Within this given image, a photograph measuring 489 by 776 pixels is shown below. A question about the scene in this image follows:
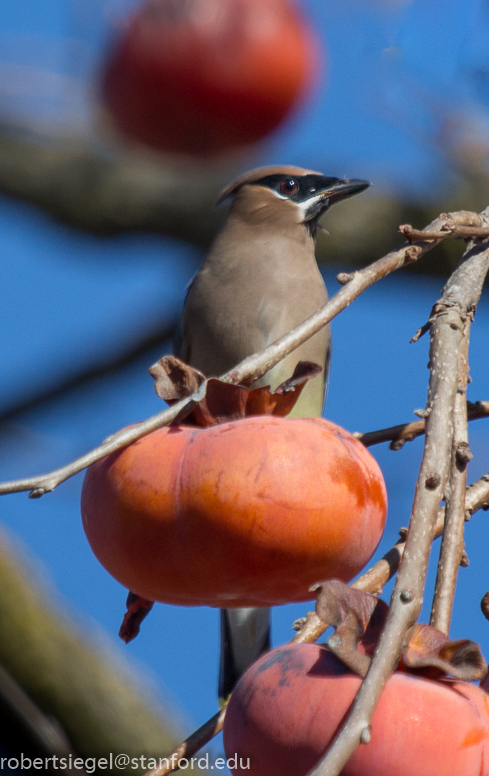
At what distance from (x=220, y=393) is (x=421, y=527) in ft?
1.36

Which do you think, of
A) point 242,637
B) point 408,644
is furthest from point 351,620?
point 242,637

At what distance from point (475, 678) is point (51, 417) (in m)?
4.33

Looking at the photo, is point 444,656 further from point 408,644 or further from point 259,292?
point 259,292

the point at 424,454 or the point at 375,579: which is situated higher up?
the point at 424,454

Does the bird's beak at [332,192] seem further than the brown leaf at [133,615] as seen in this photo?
Yes

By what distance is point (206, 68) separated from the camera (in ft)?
14.8

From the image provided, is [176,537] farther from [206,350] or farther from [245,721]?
[206,350]

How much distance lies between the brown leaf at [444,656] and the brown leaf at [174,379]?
49 cm

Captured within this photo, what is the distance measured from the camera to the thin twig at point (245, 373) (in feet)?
3.67

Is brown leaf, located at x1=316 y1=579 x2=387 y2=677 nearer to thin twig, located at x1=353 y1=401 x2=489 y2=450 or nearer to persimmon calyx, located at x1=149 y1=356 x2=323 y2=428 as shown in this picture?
persimmon calyx, located at x1=149 y1=356 x2=323 y2=428

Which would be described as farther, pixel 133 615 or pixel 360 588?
pixel 133 615

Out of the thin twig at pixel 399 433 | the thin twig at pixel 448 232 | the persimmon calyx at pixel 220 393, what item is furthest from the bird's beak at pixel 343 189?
the persimmon calyx at pixel 220 393

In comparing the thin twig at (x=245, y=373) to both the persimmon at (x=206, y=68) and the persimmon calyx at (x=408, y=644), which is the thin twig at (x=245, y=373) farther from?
the persimmon at (x=206, y=68)

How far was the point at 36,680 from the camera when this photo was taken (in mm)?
3621
